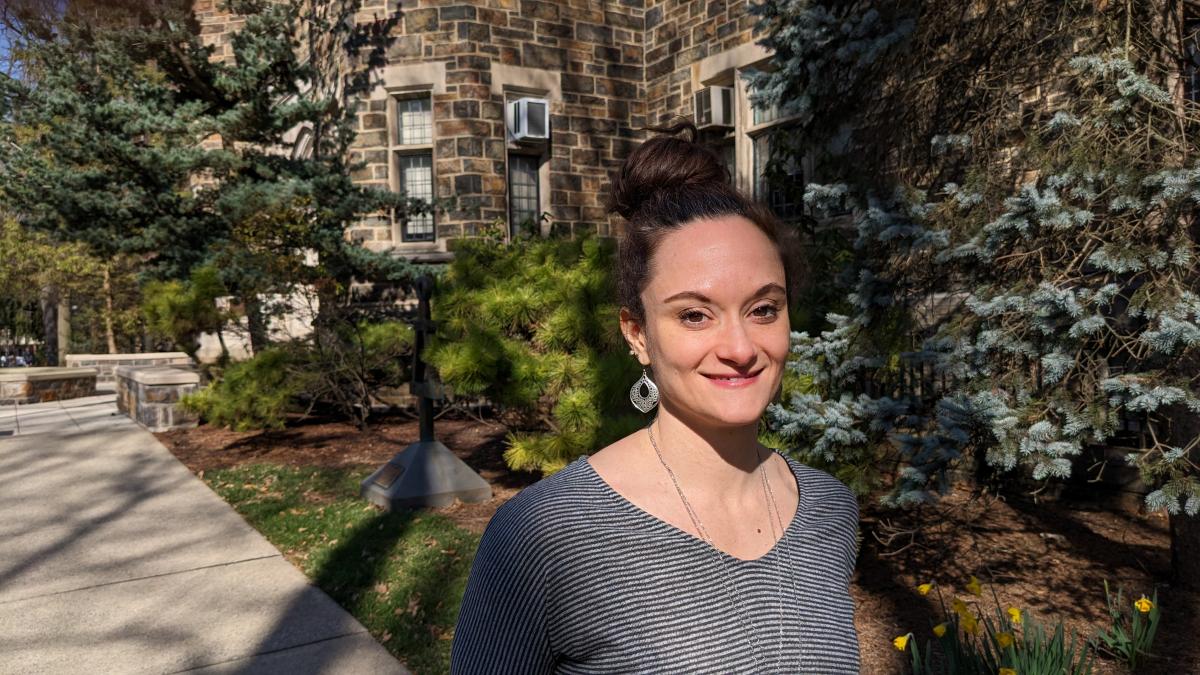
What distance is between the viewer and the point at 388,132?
1285 centimetres

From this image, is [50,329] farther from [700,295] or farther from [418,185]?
[700,295]

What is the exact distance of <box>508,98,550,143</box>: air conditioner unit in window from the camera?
12.2 metres

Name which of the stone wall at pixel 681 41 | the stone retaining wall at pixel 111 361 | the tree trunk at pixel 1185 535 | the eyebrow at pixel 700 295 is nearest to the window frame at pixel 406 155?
the stone wall at pixel 681 41

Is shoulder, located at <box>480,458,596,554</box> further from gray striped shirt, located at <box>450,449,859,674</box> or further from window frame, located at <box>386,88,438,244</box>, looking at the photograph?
window frame, located at <box>386,88,438,244</box>

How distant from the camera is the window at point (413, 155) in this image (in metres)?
12.9

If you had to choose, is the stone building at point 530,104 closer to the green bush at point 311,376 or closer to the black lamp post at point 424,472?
the green bush at point 311,376

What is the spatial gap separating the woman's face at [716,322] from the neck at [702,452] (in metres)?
0.05

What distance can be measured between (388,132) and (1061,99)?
10.2 m

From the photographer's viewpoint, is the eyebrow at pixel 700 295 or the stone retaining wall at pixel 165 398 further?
the stone retaining wall at pixel 165 398

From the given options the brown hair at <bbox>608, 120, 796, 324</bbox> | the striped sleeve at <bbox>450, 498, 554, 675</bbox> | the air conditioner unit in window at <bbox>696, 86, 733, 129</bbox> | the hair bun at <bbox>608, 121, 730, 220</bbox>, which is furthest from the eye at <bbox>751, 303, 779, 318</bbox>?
the air conditioner unit in window at <bbox>696, 86, 733, 129</bbox>

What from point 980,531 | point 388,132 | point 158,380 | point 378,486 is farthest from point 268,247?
point 980,531

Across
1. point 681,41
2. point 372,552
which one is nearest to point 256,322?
point 372,552

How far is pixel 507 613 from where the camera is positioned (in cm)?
142

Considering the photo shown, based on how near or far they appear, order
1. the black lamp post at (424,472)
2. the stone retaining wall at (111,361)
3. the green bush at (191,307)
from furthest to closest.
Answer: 1. the stone retaining wall at (111,361)
2. the green bush at (191,307)
3. the black lamp post at (424,472)
